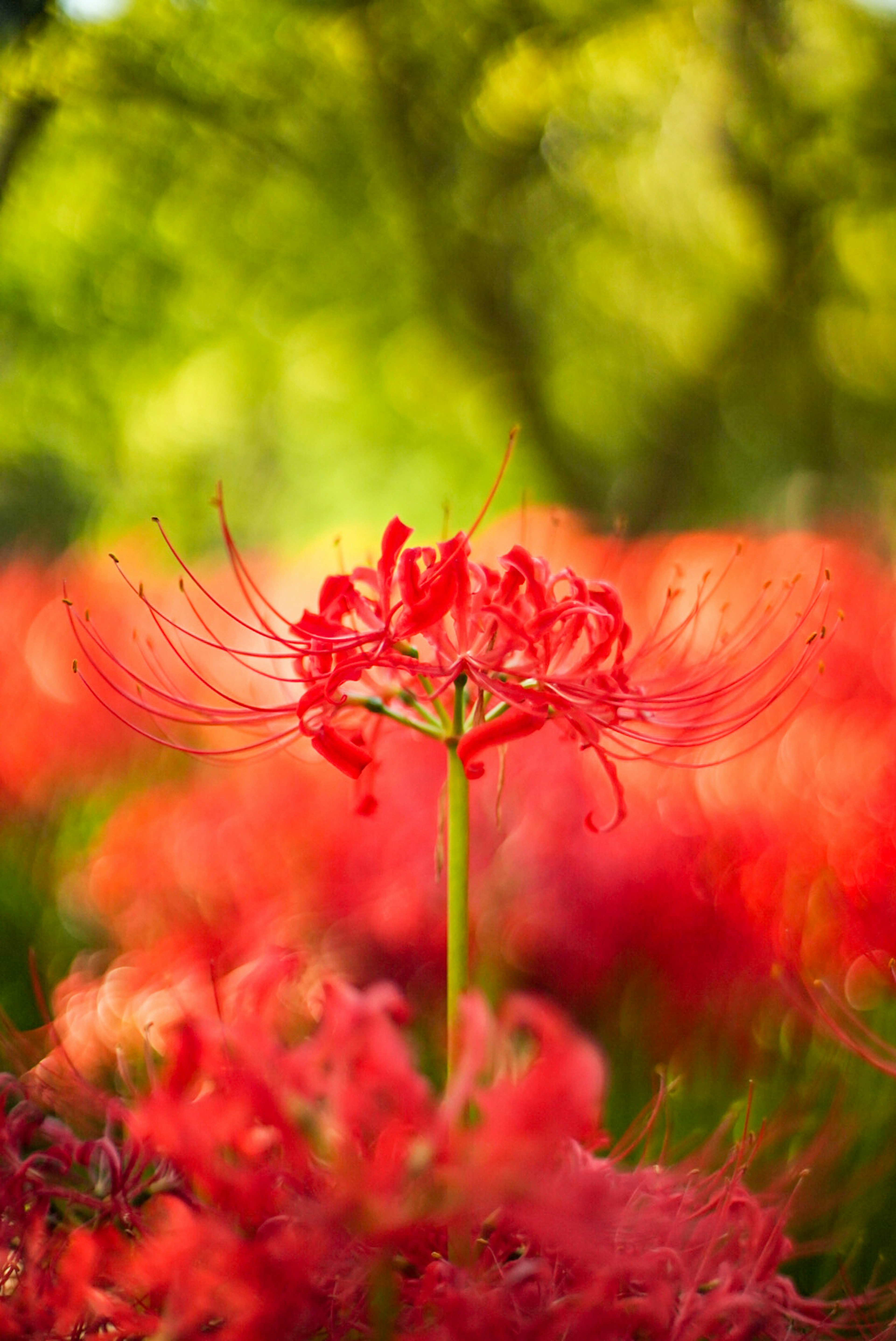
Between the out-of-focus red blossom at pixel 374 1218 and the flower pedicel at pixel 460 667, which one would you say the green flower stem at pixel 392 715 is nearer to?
the flower pedicel at pixel 460 667

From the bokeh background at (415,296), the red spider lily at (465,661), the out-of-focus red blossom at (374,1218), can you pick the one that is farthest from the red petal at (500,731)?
the bokeh background at (415,296)

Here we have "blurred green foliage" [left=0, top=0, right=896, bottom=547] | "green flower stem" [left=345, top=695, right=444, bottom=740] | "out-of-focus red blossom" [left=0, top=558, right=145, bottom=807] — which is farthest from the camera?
"blurred green foliage" [left=0, top=0, right=896, bottom=547]

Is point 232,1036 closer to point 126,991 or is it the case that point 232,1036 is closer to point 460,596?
point 460,596

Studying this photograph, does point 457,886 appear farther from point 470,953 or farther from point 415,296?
point 415,296

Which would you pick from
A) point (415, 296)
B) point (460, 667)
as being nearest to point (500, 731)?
point (460, 667)

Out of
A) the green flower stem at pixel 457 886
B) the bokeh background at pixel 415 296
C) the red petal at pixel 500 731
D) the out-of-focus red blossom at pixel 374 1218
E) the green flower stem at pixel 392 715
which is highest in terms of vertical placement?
the bokeh background at pixel 415 296

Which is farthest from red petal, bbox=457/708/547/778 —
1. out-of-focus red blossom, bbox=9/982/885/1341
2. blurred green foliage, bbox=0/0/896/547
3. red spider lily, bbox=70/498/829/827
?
blurred green foliage, bbox=0/0/896/547

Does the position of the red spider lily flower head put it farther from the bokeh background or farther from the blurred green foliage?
the blurred green foliage
